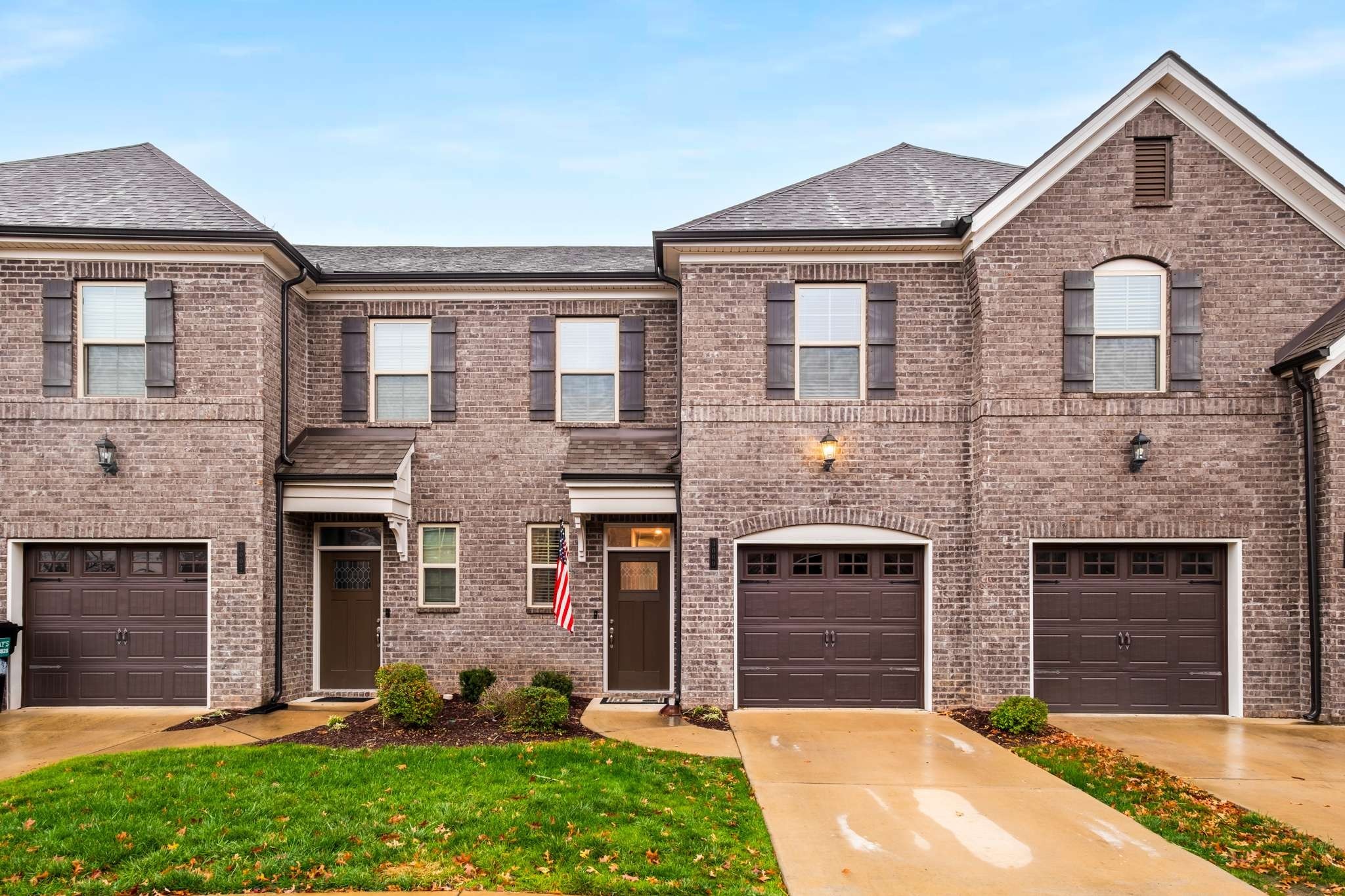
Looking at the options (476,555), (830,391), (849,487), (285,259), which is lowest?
(476,555)

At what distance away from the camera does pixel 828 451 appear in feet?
33.4

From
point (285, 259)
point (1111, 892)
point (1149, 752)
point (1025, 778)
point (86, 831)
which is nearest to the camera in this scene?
point (1111, 892)

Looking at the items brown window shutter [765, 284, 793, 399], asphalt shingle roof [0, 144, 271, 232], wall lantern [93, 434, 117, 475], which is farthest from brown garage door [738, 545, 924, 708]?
wall lantern [93, 434, 117, 475]

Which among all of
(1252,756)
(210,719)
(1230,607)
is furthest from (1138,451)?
(210,719)

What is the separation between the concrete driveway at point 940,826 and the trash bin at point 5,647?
9624 mm

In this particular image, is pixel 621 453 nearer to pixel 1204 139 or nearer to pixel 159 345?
pixel 159 345

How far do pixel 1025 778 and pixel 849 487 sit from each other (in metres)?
4.08

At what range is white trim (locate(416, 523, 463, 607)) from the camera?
1146 cm

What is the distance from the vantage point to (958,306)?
1055 cm

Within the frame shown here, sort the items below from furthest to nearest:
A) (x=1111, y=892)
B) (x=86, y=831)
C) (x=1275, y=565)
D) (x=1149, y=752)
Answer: (x=1275, y=565) < (x=1149, y=752) < (x=86, y=831) < (x=1111, y=892)

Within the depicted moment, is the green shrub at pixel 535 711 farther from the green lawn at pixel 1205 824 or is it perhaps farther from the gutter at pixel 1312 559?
the gutter at pixel 1312 559

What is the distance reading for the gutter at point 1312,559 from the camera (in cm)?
969

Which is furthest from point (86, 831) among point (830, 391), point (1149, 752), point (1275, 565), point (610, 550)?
point (1275, 565)

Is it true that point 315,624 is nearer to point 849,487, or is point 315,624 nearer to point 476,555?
point 476,555
